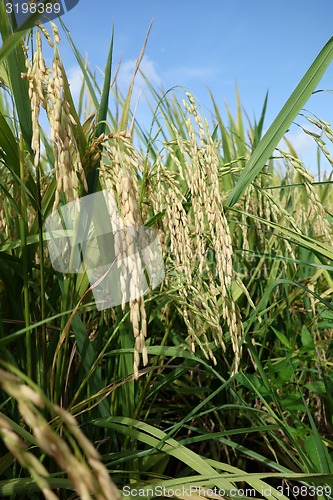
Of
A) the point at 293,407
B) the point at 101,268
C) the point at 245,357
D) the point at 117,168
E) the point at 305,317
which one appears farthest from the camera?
the point at 305,317

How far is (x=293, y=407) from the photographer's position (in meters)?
1.30

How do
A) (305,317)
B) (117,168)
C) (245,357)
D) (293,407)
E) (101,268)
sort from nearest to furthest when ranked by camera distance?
(117,168), (101,268), (293,407), (245,357), (305,317)

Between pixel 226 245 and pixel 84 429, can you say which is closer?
pixel 226 245

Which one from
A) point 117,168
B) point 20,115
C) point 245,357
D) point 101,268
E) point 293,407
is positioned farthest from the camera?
point 245,357

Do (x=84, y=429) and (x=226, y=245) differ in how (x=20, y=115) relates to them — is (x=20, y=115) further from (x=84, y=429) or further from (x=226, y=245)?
(x=84, y=429)

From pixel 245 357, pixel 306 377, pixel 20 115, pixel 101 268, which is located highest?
pixel 20 115

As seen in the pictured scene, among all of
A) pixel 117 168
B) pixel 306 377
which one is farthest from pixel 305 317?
pixel 117 168

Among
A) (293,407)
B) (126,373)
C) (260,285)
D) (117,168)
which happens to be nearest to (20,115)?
(117,168)

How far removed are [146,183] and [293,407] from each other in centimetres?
70

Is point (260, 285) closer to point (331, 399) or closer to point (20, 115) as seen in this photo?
point (331, 399)

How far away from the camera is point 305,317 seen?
191 centimetres

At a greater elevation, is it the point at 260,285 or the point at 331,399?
the point at 260,285

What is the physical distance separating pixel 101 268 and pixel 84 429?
367 mm

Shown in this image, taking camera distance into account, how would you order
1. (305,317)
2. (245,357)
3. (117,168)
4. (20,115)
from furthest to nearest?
(305,317), (245,357), (20,115), (117,168)
